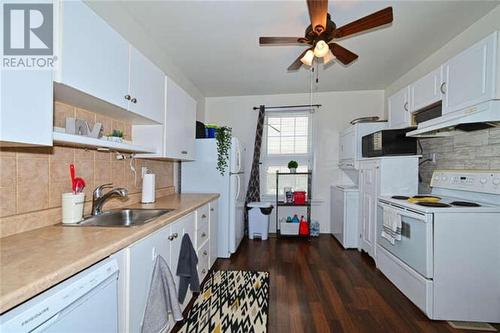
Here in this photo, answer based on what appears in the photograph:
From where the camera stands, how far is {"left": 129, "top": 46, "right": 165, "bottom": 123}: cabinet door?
5.14 feet

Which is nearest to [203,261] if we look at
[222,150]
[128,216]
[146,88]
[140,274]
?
[128,216]

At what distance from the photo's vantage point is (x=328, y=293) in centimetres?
213

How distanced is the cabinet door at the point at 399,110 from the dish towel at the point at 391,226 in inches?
42.6

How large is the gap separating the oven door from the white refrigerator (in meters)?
1.80

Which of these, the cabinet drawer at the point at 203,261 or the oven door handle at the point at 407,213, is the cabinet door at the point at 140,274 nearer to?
the cabinet drawer at the point at 203,261

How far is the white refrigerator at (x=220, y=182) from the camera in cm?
295

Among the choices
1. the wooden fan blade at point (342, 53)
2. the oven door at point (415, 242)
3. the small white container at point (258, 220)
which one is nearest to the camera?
the oven door at point (415, 242)

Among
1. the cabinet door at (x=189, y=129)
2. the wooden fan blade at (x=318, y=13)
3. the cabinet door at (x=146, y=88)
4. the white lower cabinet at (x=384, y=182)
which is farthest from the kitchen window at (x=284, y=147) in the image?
the cabinet door at (x=146, y=88)

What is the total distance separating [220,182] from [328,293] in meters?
1.72

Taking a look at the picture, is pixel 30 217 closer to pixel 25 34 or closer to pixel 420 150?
pixel 25 34

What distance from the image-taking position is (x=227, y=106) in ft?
13.9

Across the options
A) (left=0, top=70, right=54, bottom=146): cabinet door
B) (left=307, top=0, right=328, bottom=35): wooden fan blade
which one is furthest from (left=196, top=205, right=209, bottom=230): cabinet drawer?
(left=307, top=0, right=328, bottom=35): wooden fan blade

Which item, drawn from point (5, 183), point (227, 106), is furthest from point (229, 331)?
point (227, 106)

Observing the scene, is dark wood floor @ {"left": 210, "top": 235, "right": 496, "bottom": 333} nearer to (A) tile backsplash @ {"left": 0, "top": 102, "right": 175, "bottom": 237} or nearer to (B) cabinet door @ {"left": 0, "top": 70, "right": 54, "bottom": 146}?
(A) tile backsplash @ {"left": 0, "top": 102, "right": 175, "bottom": 237}
